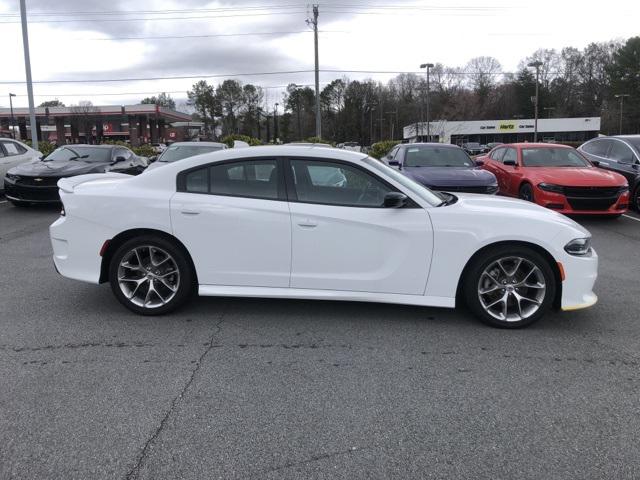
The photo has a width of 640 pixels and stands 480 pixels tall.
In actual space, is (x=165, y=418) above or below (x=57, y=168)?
below

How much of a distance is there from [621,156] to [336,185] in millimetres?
10052

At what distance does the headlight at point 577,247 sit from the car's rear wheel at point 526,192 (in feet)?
18.9

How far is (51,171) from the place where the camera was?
11.1 meters

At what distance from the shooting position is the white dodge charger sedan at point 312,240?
435cm

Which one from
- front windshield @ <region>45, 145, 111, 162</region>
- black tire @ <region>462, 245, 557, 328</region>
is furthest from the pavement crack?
front windshield @ <region>45, 145, 111, 162</region>

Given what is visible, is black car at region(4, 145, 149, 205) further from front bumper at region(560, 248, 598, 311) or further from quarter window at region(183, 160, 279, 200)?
front bumper at region(560, 248, 598, 311)

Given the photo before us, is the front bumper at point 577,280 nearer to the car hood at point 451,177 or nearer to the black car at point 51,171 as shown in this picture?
the car hood at point 451,177

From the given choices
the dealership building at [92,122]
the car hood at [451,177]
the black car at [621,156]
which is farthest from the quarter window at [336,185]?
the dealership building at [92,122]

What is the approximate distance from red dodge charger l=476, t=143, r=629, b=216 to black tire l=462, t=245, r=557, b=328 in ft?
18.9

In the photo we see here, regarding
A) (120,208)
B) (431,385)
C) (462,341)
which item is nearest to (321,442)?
(431,385)

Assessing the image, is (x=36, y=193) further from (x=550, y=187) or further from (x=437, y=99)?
(x=437, y=99)

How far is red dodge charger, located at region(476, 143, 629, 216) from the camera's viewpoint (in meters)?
9.51

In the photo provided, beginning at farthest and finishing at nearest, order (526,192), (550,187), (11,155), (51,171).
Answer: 1. (11,155)
2. (51,171)
3. (526,192)
4. (550,187)

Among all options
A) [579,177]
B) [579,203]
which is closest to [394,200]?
[579,203]
